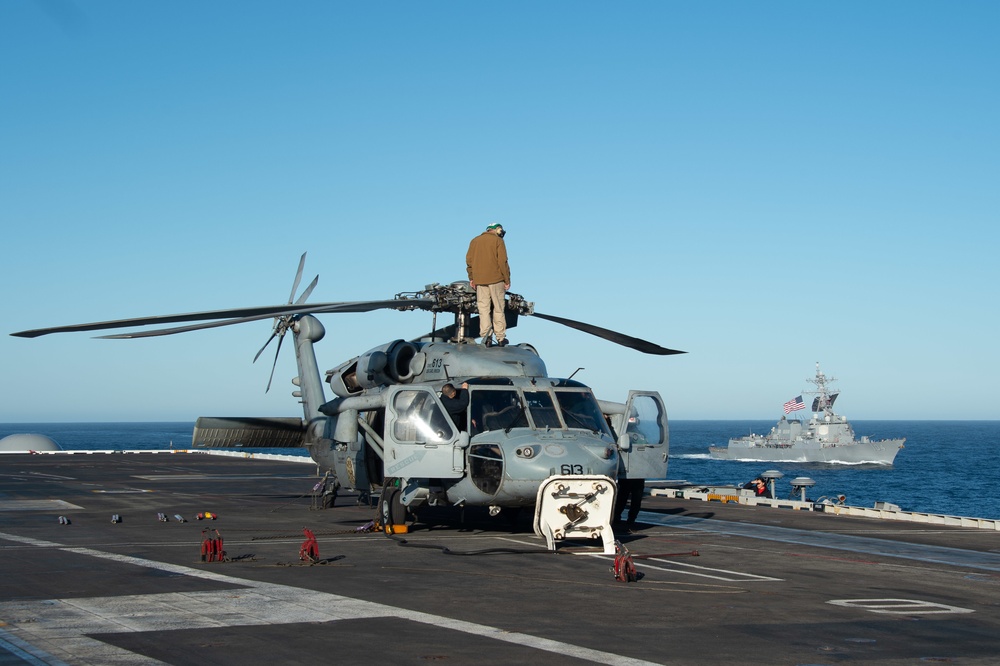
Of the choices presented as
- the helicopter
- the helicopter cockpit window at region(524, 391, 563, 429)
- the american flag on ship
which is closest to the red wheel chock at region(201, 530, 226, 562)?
the helicopter

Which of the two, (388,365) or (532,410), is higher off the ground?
(388,365)

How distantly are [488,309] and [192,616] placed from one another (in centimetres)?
1021

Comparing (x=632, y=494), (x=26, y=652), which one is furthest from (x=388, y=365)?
(x=26, y=652)

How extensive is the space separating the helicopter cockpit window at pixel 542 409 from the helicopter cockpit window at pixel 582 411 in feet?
0.75

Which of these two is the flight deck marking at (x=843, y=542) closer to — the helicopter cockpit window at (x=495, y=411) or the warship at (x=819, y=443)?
the helicopter cockpit window at (x=495, y=411)

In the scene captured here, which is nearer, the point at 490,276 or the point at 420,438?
the point at 420,438

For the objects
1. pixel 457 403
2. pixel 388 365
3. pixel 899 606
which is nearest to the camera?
pixel 899 606

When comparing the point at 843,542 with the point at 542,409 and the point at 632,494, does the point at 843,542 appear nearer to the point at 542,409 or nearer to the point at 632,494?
the point at 632,494

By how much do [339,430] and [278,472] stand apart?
2494 centimetres

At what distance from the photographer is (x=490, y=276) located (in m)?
18.7

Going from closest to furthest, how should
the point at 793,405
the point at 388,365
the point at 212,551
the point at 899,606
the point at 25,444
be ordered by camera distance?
the point at 899,606, the point at 212,551, the point at 388,365, the point at 25,444, the point at 793,405

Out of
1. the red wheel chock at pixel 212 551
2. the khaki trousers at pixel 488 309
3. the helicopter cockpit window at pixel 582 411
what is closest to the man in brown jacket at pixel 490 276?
the khaki trousers at pixel 488 309

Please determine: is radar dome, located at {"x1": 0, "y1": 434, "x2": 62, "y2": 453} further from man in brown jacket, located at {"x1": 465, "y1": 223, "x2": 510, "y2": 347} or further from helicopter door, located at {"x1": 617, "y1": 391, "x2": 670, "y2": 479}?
helicopter door, located at {"x1": 617, "y1": 391, "x2": 670, "y2": 479}

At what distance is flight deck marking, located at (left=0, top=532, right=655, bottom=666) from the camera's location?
8.34m
